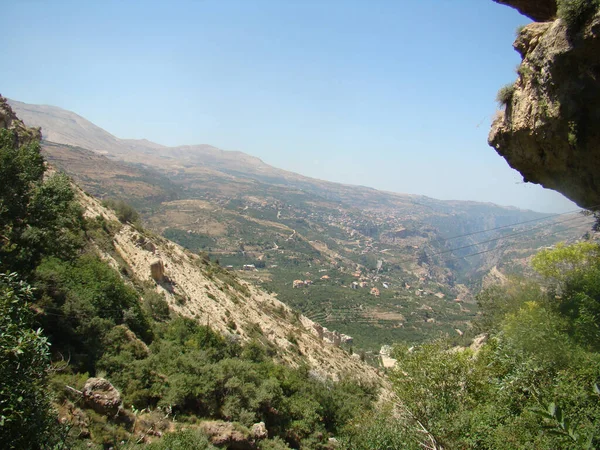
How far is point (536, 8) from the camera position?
41.0 ft

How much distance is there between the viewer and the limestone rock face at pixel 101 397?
32.1 feet

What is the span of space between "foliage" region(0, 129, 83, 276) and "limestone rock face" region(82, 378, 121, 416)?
5.67 metres

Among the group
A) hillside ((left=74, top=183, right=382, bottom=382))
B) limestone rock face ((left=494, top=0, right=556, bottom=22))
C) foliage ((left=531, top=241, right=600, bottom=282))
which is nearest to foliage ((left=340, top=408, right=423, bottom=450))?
hillside ((left=74, top=183, right=382, bottom=382))

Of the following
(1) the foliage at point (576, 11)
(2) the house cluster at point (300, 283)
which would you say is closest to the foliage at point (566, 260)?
(1) the foliage at point (576, 11)

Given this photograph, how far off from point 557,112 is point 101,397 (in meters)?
16.0

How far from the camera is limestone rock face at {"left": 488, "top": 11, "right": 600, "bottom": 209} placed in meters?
9.73

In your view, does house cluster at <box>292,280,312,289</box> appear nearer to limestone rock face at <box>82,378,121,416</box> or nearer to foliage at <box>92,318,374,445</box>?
foliage at <box>92,318,374,445</box>

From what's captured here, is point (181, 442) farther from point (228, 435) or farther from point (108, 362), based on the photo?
point (108, 362)

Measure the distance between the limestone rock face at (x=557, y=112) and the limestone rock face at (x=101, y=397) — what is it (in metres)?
15.8

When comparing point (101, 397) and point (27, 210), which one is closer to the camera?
point (101, 397)

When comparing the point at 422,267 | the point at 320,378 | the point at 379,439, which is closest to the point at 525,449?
the point at 379,439

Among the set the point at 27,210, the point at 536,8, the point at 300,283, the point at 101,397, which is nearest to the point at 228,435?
the point at 101,397

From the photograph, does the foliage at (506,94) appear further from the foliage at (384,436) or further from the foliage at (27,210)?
the foliage at (27,210)

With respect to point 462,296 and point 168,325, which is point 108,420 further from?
point 462,296
